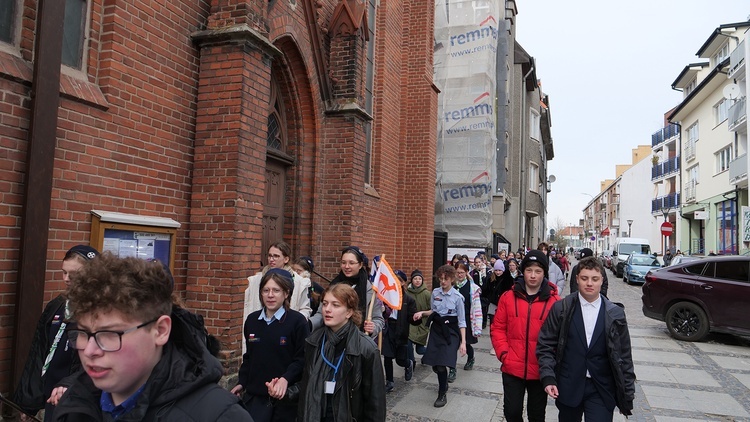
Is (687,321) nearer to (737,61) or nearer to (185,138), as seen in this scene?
(185,138)

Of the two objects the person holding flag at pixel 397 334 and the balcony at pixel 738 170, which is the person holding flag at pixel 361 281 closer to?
the person holding flag at pixel 397 334

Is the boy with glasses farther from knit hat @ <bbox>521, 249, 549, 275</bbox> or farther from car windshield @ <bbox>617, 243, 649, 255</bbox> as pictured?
car windshield @ <bbox>617, 243, 649, 255</bbox>

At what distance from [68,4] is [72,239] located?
2.12 m

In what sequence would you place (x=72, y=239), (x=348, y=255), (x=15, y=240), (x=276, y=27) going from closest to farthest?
(x=15, y=240) → (x=72, y=239) → (x=348, y=255) → (x=276, y=27)

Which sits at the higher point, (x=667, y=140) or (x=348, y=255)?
(x=667, y=140)

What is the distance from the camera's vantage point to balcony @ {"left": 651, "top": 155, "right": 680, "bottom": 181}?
43.2 meters

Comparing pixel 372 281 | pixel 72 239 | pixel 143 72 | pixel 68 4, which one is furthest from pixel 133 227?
pixel 372 281

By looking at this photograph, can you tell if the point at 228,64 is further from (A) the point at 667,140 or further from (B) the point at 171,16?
(A) the point at 667,140

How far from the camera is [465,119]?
18031 millimetres

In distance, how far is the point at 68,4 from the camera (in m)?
4.59

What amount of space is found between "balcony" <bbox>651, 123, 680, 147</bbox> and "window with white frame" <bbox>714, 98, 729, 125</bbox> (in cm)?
1751

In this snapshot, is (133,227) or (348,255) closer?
(133,227)

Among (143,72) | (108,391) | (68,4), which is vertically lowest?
(108,391)

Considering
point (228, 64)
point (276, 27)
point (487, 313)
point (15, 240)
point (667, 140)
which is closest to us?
point (15, 240)
